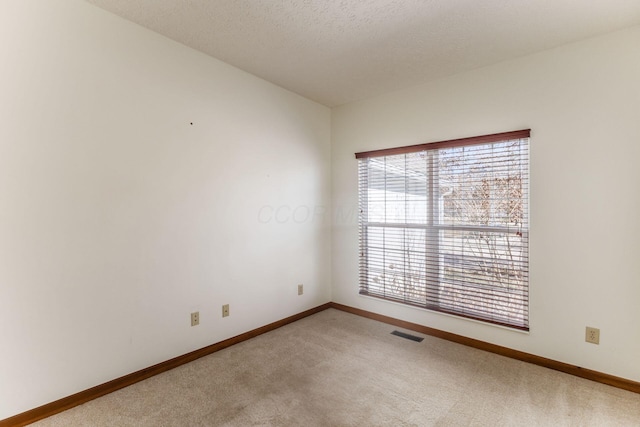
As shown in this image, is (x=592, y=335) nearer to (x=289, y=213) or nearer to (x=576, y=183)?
(x=576, y=183)

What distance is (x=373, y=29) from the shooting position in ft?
7.34

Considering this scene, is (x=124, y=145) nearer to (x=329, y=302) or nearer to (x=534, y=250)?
(x=329, y=302)

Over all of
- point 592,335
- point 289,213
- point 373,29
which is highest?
point 373,29

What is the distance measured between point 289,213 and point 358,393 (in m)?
1.95

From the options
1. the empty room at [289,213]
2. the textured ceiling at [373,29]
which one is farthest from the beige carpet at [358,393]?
the textured ceiling at [373,29]

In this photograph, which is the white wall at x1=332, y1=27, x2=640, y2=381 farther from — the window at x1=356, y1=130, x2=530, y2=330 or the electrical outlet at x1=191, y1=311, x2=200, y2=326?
the electrical outlet at x1=191, y1=311, x2=200, y2=326

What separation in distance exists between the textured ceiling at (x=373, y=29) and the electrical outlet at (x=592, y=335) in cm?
223

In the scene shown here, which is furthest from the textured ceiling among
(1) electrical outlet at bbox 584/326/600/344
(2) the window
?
(1) electrical outlet at bbox 584/326/600/344

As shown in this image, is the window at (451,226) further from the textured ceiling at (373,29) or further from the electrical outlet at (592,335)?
the textured ceiling at (373,29)

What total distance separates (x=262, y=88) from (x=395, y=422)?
3.07 metres

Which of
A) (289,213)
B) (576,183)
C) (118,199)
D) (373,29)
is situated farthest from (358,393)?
(373,29)

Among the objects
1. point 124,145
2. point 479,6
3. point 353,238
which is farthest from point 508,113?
point 124,145

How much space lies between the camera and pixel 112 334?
214 centimetres

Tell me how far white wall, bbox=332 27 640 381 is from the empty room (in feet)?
0.04
